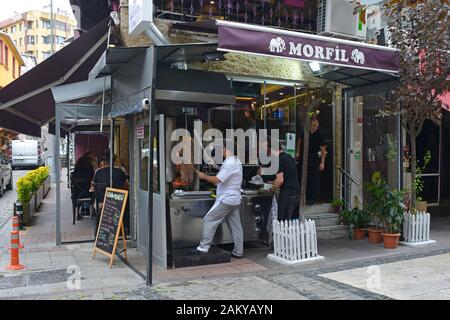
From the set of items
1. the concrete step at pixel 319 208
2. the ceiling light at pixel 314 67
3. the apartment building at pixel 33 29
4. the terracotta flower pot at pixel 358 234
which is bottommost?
the terracotta flower pot at pixel 358 234

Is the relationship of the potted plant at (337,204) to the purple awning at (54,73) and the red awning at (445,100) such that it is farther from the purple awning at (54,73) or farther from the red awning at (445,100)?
the purple awning at (54,73)

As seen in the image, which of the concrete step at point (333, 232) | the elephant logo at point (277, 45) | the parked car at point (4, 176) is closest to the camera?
the elephant logo at point (277, 45)

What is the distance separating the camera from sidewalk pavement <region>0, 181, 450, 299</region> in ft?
17.6

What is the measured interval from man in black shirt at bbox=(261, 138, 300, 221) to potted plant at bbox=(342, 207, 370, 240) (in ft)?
5.63

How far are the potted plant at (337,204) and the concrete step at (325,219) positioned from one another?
12 cm

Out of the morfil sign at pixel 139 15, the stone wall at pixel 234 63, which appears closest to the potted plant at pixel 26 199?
the stone wall at pixel 234 63

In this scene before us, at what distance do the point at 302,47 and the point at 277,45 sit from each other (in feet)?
1.40

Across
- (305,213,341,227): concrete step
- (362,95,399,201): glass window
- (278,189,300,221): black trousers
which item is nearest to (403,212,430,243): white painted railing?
(362,95,399,201): glass window

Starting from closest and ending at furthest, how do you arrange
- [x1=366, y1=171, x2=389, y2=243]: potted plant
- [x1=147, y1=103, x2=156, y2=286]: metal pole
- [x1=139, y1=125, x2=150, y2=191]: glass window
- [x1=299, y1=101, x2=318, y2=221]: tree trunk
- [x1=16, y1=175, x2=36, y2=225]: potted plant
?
[x1=147, y1=103, x2=156, y2=286]: metal pole → [x1=299, y1=101, x2=318, y2=221]: tree trunk → [x1=139, y1=125, x2=150, y2=191]: glass window → [x1=366, y1=171, x2=389, y2=243]: potted plant → [x1=16, y1=175, x2=36, y2=225]: potted plant

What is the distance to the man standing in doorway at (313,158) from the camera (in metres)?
8.76

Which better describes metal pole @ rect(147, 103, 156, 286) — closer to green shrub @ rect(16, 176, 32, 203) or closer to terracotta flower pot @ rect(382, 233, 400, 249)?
terracotta flower pot @ rect(382, 233, 400, 249)

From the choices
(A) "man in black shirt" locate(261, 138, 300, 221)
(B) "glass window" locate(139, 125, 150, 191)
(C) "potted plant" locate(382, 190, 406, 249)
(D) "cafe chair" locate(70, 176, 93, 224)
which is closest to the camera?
(B) "glass window" locate(139, 125, 150, 191)

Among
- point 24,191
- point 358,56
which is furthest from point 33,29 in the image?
point 358,56
